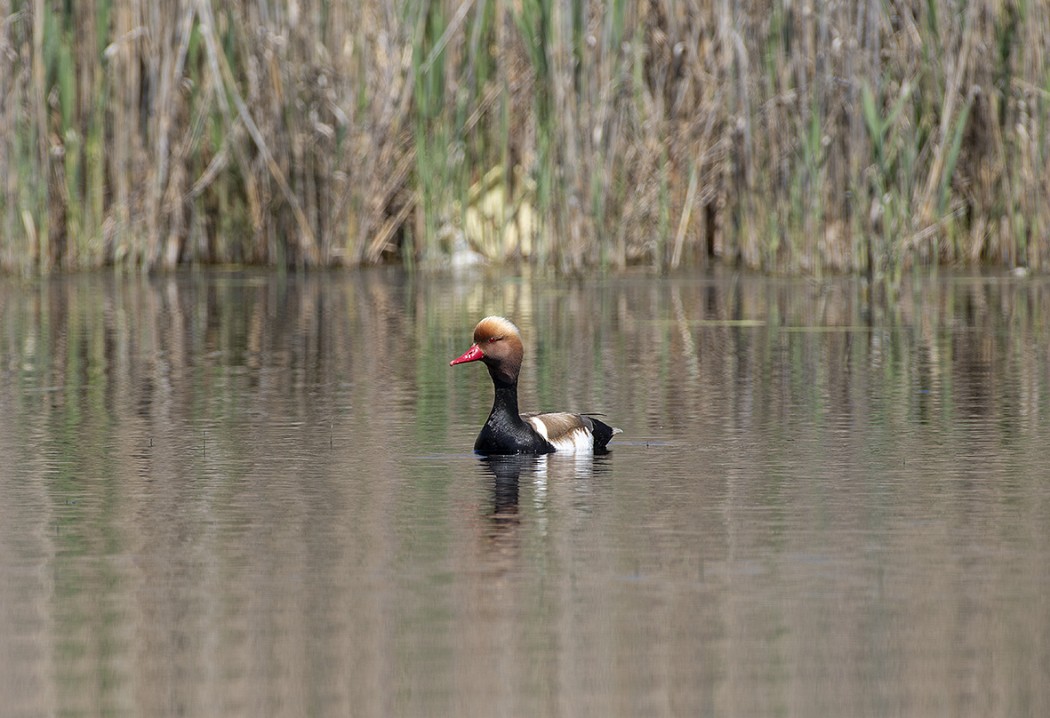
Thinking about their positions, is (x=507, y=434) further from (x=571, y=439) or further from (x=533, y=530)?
(x=533, y=530)

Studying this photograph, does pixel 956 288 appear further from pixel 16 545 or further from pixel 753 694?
pixel 753 694

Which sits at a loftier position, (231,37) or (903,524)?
(231,37)

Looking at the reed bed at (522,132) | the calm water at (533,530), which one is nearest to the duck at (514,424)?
the calm water at (533,530)

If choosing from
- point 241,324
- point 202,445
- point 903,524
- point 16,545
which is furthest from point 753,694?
point 241,324

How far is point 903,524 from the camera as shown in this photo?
201 inches

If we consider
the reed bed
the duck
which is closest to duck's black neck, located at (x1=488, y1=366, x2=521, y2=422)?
the duck

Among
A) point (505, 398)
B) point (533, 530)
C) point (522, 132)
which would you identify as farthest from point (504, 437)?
point (522, 132)

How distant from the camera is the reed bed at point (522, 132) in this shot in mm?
12945

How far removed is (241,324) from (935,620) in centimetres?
767

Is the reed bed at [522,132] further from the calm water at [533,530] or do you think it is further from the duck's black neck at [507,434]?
the duck's black neck at [507,434]

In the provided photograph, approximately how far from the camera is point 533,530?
514cm

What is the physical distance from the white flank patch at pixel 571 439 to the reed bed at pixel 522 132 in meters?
5.99

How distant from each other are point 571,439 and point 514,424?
181 millimetres

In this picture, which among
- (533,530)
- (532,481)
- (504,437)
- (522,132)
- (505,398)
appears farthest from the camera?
(522,132)
